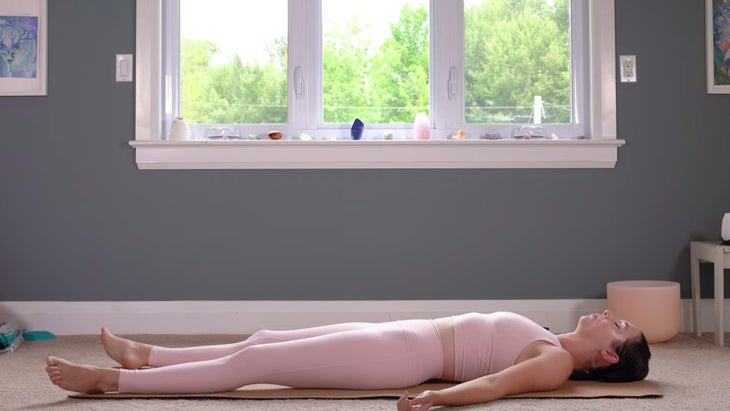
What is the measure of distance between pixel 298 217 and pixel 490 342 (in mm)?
1515

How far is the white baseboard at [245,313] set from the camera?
3660mm

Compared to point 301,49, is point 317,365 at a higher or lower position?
lower

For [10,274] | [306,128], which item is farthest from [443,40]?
[10,274]

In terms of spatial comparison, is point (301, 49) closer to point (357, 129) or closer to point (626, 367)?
point (357, 129)

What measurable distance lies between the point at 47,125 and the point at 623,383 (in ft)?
8.61

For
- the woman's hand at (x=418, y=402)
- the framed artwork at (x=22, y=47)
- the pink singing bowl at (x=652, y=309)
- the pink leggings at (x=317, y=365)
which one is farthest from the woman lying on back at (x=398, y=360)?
the framed artwork at (x=22, y=47)

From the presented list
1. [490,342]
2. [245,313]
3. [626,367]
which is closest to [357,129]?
[245,313]

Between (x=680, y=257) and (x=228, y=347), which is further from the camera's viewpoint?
(x=680, y=257)

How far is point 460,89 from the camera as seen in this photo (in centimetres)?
383

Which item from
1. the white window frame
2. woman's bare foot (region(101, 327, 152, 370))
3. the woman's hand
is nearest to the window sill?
the white window frame

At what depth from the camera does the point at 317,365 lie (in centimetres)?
Result: 227

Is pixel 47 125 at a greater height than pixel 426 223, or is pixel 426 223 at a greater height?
pixel 47 125

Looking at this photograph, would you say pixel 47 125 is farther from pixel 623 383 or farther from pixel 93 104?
pixel 623 383

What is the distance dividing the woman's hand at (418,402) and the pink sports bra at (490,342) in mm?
364
